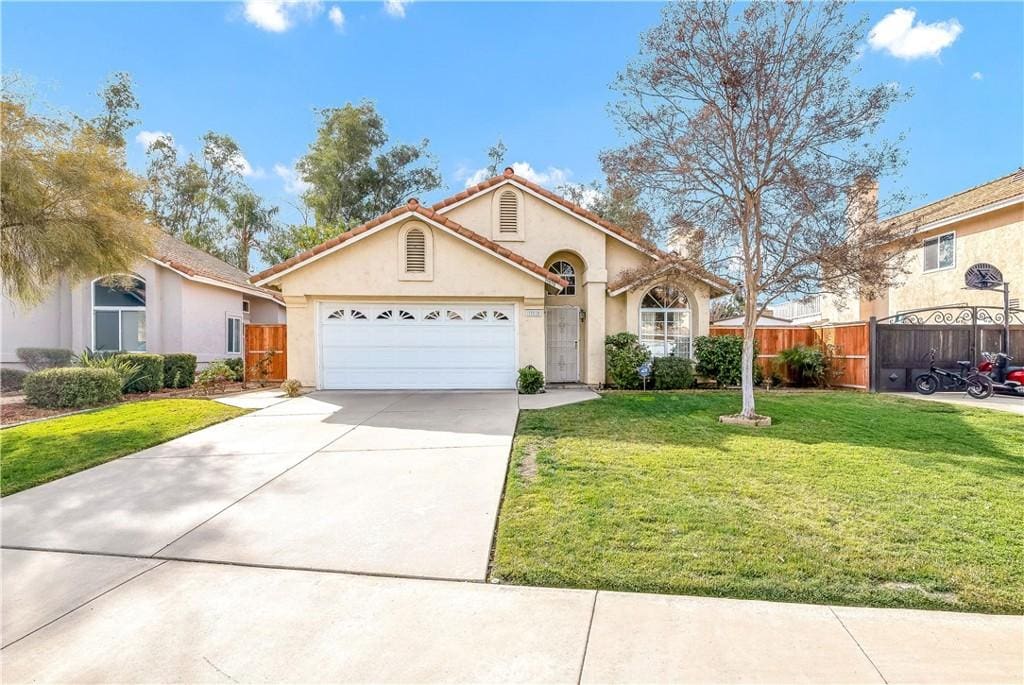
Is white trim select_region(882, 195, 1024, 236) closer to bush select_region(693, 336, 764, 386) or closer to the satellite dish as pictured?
the satellite dish

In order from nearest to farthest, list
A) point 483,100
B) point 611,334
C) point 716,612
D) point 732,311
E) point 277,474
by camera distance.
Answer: point 716,612
point 277,474
point 611,334
point 483,100
point 732,311

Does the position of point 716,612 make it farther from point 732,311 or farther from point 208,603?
point 732,311

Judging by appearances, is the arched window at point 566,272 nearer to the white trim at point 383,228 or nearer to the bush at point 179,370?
the white trim at point 383,228

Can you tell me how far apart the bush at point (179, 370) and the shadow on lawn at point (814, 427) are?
40.2 ft

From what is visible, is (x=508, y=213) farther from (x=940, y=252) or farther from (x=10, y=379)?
(x=940, y=252)

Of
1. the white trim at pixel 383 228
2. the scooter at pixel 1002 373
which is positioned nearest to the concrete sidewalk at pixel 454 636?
the white trim at pixel 383 228

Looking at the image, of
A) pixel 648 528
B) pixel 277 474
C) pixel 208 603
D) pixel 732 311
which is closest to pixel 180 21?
pixel 277 474

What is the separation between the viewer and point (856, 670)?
2.61 m

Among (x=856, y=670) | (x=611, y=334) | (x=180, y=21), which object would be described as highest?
(x=180, y=21)

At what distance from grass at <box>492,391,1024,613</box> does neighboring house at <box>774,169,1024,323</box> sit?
8614mm

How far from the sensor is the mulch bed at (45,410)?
34.1ft

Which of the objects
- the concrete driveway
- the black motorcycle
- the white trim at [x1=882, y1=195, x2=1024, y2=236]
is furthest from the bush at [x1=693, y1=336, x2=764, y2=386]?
the concrete driveway

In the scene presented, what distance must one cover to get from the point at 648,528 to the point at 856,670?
1836 mm

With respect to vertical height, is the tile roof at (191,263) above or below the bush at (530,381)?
above
